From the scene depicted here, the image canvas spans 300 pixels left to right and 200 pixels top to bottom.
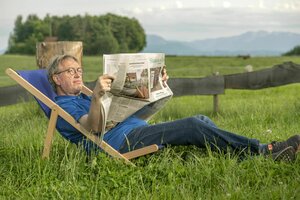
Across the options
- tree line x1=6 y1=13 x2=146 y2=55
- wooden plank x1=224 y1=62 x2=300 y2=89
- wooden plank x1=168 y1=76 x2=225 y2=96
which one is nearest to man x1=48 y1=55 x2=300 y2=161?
wooden plank x1=168 y1=76 x2=225 y2=96

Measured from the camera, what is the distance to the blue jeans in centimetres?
445

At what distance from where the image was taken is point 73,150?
4.73 m

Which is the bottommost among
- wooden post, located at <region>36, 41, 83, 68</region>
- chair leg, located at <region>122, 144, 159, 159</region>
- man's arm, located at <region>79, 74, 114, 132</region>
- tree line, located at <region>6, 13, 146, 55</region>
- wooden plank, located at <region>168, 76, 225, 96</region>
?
tree line, located at <region>6, 13, 146, 55</region>

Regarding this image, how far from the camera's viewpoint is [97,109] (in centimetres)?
421

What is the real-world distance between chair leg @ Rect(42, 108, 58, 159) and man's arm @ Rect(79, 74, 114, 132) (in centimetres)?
23

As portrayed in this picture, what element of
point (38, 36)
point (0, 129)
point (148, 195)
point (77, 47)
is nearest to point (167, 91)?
point (148, 195)

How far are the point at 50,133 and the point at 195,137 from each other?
48.2 inches

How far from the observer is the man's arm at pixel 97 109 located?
4.12 meters

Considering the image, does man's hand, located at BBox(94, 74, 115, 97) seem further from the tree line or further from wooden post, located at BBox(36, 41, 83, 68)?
the tree line

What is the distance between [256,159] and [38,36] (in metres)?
58.1

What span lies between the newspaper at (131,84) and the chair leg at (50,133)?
44 centimetres

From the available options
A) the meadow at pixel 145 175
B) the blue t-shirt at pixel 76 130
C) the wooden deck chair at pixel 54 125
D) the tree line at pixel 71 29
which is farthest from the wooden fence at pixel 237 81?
the tree line at pixel 71 29

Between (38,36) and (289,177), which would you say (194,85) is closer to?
(289,177)

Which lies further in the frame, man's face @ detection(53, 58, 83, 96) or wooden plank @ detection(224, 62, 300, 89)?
wooden plank @ detection(224, 62, 300, 89)
